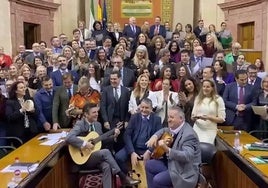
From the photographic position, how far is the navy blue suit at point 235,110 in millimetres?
6320

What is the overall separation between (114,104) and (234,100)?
1711 mm

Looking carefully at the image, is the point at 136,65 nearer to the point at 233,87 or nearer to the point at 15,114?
the point at 233,87

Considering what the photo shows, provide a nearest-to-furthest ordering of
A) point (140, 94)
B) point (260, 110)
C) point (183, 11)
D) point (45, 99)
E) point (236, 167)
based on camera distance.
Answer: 1. point (236, 167)
2. point (260, 110)
3. point (140, 94)
4. point (45, 99)
5. point (183, 11)

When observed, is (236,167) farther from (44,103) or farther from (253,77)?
(44,103)

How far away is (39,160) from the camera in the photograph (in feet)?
14.8

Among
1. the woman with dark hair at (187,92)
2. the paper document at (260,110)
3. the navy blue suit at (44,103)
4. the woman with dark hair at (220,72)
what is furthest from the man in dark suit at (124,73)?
the paper document at (260,110)

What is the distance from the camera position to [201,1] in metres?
15.7

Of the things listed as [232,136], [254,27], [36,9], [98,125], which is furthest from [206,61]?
[36,9]

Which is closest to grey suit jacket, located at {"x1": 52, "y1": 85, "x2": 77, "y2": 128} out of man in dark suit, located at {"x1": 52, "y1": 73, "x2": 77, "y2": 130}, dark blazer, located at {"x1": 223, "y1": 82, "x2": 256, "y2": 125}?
man in dark suit, located at {"x1": 52, "y1": 73, "x2": 77, "y2": 130}

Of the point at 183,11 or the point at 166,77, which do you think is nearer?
the point at 166,77

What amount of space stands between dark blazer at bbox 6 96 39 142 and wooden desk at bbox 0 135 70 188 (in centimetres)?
44

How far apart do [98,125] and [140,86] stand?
3.54 ft

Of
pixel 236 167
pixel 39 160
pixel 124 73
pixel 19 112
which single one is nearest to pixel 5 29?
pixel 124 73

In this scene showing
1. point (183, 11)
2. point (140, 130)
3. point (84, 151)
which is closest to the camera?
point (84, 151)
